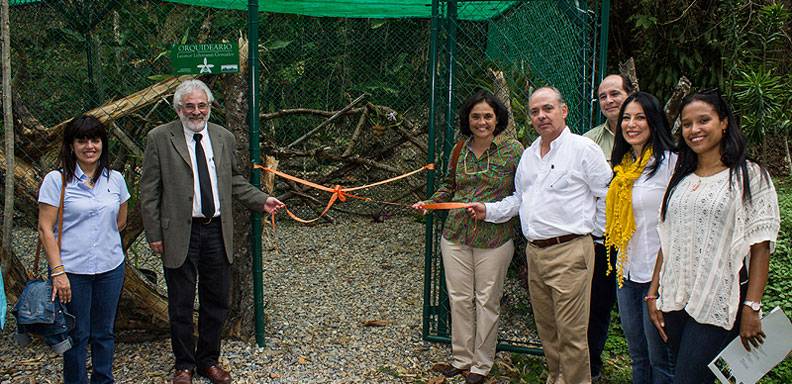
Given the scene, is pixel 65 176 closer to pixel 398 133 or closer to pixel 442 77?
pixel 442 77

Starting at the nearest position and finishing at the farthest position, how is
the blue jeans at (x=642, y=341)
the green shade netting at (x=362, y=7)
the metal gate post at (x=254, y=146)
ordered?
1. the blue jeans at (x=642, y=341)
2. the metal gate post at (x=254, y=146)
3. the green shade netting at (x=362, y=7)

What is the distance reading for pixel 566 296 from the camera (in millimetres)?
3064

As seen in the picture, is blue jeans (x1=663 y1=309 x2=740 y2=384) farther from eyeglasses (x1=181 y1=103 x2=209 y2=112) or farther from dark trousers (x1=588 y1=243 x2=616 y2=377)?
eyeglasses (x1=181 y1=103 x2=209 y2=112)

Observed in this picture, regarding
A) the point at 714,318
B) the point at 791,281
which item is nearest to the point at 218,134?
the point at 714,318

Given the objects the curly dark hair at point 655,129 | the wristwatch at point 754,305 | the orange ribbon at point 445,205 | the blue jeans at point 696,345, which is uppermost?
the curly dark hair at point 655,129

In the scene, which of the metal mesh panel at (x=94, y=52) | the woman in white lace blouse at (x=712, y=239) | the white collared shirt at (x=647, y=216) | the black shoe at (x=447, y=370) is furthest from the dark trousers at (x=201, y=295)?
the metal mesh panel at (x=94, y=52)

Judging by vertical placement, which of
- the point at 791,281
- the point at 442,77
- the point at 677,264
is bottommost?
the point at 791,281

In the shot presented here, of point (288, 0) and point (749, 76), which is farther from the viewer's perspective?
point (749, 76)

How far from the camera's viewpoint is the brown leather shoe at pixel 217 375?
11.5 feet

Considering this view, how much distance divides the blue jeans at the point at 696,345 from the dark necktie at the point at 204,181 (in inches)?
85.8

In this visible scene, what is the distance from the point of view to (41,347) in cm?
394

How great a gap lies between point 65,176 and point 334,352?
192 centimetres

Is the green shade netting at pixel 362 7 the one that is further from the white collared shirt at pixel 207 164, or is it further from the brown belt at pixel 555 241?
the brown belt at pixel 555 241

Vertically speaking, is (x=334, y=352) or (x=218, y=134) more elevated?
(x=218, y=134)
